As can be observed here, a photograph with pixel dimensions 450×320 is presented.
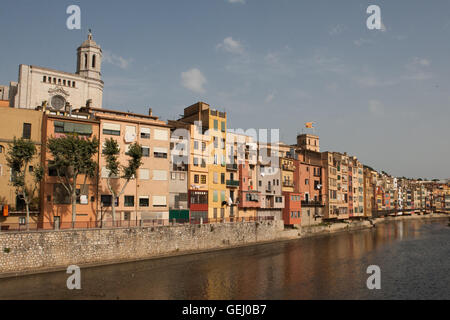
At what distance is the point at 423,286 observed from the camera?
32.8 m

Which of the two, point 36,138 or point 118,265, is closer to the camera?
point 118,265

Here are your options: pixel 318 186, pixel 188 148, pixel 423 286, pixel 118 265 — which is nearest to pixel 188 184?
pixel 188 148

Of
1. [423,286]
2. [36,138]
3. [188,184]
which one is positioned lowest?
[423,286]

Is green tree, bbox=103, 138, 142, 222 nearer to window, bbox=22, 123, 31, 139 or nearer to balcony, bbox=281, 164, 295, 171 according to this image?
window, bbox=22, 123, 31, 139

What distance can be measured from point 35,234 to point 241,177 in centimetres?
3756

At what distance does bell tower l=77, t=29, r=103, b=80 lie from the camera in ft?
276

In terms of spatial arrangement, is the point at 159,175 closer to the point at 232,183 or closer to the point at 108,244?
the point at 108,244

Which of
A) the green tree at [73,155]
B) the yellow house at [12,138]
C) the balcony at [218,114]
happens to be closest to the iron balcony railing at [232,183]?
the balcony at [218,114]

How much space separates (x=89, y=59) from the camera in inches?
3334

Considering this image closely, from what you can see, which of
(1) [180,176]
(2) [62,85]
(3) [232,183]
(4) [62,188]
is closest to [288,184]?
(3) [232,183]

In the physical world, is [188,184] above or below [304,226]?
above

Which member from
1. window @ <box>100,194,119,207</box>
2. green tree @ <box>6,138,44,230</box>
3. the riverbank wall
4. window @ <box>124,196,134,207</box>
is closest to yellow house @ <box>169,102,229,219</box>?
the riverbank wall

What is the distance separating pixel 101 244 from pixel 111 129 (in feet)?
51.6
